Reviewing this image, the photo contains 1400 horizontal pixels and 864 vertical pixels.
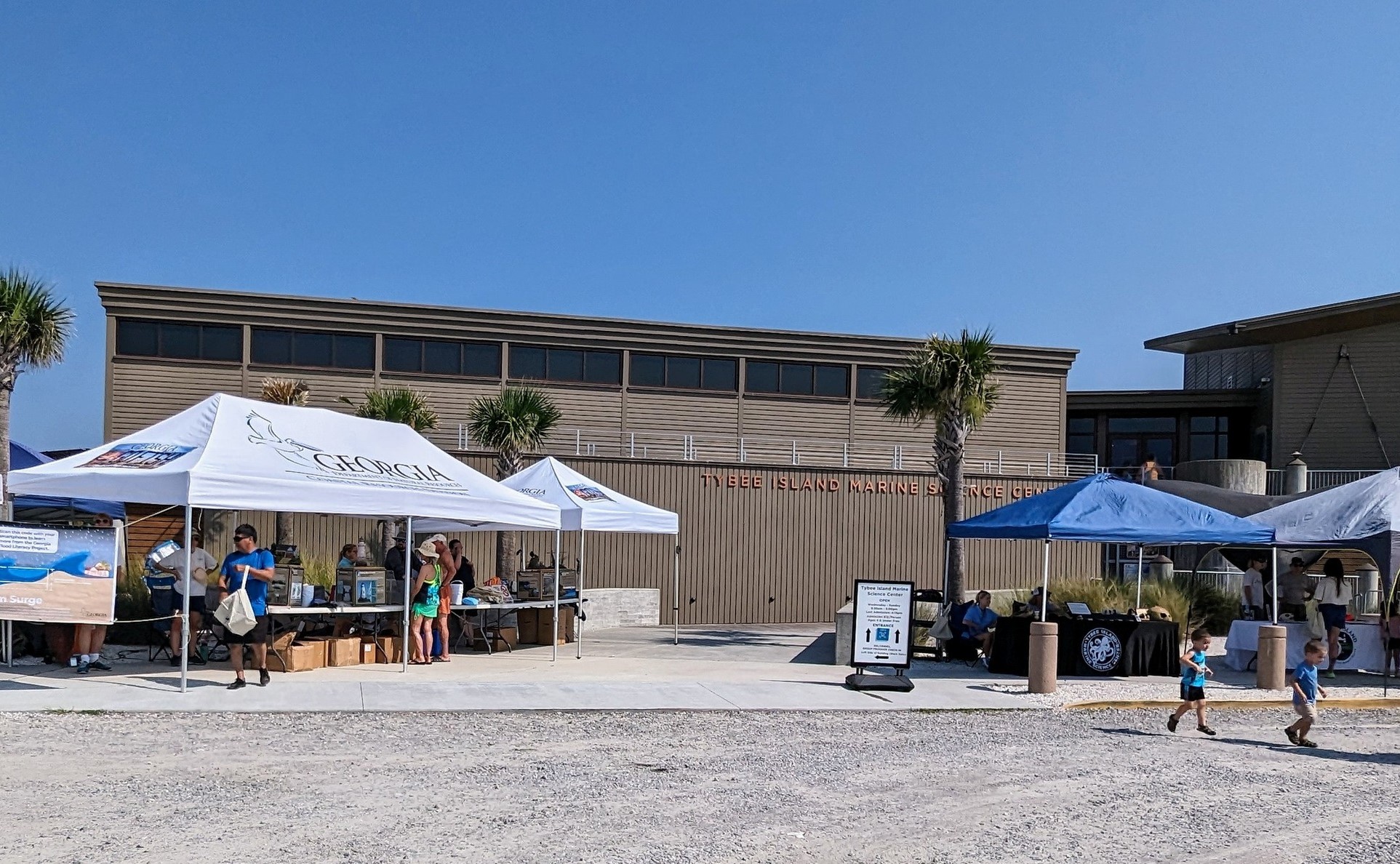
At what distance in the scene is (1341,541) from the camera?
18.3m

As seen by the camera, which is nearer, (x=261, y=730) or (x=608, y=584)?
(x=261, y=730)

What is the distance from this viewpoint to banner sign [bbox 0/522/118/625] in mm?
13547

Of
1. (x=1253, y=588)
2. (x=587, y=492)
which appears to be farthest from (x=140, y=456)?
(x=1253, y=588)

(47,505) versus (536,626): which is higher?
(47,505)

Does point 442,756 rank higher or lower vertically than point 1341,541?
lower

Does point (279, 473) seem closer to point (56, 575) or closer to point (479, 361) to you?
point (56, 575)

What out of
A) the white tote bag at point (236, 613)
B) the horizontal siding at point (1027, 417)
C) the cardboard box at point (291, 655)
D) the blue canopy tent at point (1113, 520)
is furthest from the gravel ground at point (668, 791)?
the horizontal siding at point (1027, 417)

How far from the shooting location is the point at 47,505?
20984 mm

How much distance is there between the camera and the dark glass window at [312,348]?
1233 inches

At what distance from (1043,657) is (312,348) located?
2170cm

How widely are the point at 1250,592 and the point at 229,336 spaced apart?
23.1 meters

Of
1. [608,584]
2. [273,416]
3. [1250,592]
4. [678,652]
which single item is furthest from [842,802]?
[608,584]

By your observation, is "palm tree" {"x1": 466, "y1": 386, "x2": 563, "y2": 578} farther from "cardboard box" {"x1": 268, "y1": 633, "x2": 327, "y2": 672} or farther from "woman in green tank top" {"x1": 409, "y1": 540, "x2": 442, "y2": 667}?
"cardboard box" {"x1": 268, "y1": 633, "x2": 327, "y2": 672}

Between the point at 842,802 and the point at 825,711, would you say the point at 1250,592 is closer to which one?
the point at 825,711
